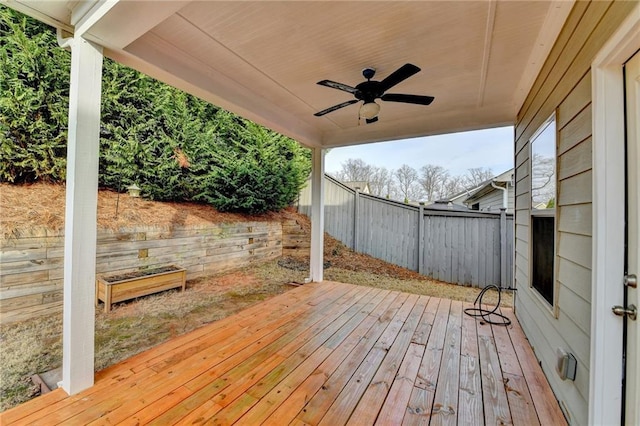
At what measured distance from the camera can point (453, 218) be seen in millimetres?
4676

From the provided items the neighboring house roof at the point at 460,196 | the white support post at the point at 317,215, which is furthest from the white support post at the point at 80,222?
the neighboring house roof at the point at 460,196

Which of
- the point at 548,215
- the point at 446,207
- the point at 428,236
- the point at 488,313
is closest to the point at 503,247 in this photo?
the point at 428,236

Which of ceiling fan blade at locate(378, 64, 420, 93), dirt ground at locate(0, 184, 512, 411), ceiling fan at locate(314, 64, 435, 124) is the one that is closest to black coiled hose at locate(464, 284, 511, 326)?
dirt ground at locate(0, 184, 512, 411)

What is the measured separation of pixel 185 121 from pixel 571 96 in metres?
4.66

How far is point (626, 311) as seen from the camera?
101cm

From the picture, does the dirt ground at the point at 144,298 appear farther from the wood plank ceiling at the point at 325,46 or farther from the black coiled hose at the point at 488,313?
the wood plank ceiling at the point at 325,46

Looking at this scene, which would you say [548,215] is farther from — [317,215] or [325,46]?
[317,215]

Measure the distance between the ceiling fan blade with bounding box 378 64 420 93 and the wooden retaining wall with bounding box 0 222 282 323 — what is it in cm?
345

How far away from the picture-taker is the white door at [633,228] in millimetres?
981

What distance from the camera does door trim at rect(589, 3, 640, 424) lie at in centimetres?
105

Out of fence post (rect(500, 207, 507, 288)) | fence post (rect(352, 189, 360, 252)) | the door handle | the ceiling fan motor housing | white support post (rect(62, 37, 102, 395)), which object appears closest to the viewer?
the door handle

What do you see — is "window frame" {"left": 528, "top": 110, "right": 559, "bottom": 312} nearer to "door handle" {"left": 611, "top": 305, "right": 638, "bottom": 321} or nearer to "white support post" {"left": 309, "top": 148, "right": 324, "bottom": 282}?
"door handle" {"left": 611, "top": 305, "right": 638, "bottom": 321}

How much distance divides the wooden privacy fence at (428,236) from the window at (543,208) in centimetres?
228

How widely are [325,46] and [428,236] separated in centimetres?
394
